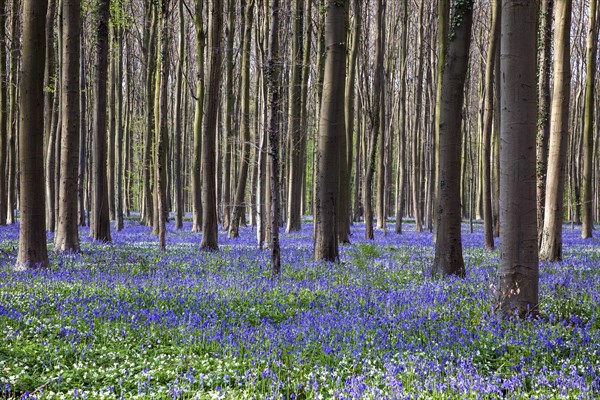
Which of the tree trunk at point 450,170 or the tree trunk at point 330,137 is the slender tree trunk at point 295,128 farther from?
the tree trunk at point 450,170

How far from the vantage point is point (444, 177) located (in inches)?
412

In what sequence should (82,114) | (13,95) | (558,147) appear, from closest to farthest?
(558,147) → (82,114) → (13,95)

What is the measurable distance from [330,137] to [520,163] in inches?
248

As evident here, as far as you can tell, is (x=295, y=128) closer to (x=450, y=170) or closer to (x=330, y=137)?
(x=330, y=137)

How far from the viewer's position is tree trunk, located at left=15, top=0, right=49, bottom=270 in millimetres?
10328

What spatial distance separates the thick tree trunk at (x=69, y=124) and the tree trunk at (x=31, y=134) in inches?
82.0

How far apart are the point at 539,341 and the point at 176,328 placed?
13.8 ft

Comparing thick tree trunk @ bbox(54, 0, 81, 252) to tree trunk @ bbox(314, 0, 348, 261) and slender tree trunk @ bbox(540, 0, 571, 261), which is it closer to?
tree trunk @ bbox(314, 0, 348, 261)

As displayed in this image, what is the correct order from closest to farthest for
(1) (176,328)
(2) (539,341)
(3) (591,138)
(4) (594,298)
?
(2) (539,341)
(1) (176,328)
(4) (594,298)
(3) (591,138)

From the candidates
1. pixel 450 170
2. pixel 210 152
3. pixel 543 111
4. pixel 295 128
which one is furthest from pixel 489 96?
pixel 295 128

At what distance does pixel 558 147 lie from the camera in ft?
42.8

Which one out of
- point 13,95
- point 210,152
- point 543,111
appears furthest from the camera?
point 13,95

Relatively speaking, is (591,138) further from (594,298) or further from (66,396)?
(66,396)

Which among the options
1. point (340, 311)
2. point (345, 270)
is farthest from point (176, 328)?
point (345, 270)
